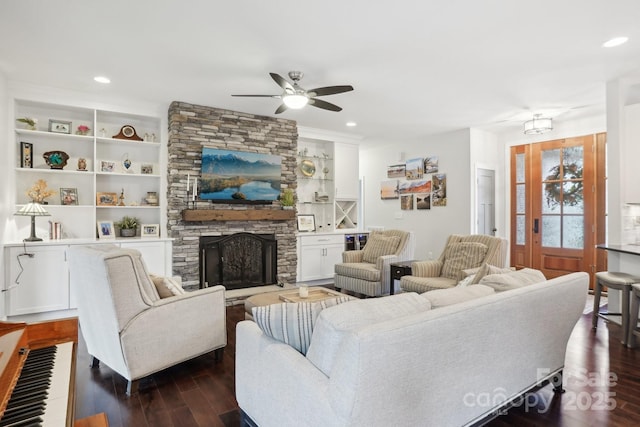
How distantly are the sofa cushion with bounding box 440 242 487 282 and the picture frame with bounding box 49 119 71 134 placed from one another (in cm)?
→ 490

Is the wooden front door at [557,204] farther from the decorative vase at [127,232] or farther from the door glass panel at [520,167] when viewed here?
the decorative vase at [127,232]

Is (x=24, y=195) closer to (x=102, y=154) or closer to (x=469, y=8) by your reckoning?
(x=102, y=154)

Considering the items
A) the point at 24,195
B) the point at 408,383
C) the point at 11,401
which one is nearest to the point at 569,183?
the point at 408,383

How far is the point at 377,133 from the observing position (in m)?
6.54

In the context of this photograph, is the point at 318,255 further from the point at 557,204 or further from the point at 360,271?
the point at 557,204

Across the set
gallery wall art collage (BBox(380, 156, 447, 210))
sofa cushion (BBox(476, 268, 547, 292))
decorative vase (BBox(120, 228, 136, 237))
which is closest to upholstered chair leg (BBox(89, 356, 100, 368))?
decorative vase (BBox(120, 228, 136, 237))

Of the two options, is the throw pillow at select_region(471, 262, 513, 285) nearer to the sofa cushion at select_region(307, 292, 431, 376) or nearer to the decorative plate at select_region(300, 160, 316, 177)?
the sofa cushion at select_region(307, 292, 431, 376)

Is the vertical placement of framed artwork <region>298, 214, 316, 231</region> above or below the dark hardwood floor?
above

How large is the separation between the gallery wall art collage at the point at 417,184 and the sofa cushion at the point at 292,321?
17.5 ft

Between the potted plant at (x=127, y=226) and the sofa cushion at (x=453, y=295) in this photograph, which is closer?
the sofa cushion at (x=453, y=295)

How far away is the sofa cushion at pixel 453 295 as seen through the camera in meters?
1.71

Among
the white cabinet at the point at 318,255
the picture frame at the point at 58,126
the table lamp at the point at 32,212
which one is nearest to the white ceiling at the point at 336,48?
the picture frame at the point at 58,126

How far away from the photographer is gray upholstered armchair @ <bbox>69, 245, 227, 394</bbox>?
2307 millimetres

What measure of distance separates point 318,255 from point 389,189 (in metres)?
2.41
